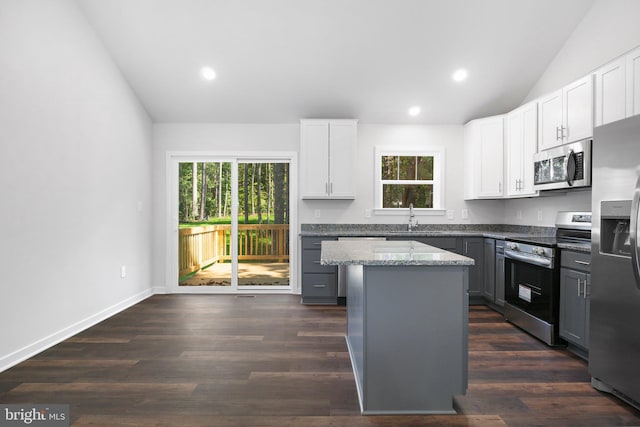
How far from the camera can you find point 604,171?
2.28m

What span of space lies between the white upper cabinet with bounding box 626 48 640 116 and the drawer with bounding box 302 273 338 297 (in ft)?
10.8

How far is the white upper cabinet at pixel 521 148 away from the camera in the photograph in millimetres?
4008

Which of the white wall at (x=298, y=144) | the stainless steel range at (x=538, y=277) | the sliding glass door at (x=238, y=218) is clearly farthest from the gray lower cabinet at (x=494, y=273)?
the sliding glass door at (x=238, y=218)

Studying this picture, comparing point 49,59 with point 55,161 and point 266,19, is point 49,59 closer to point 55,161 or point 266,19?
point 55,161

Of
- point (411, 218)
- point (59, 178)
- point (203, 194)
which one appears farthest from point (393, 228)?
point (59, 178)

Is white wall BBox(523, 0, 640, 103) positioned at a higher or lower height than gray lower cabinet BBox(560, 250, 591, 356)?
higher

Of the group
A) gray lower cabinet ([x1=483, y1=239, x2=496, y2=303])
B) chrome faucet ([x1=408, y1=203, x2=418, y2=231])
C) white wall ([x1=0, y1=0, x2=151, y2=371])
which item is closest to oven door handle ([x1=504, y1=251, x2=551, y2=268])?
gray lower cabinet ([x1=483, y1=239, x2=496, y2=303])

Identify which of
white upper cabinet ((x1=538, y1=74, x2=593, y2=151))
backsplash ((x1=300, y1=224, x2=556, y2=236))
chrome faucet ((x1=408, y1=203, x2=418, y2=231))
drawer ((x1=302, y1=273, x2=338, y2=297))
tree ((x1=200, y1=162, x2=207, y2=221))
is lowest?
drawer ((x1=302, y1=273, x2=338, y2=297))

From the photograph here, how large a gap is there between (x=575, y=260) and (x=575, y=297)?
0.30 metres

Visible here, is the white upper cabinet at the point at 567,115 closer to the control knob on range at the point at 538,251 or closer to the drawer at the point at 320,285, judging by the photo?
the control knob on range at the point at 538,251

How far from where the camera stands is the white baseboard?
268 cm

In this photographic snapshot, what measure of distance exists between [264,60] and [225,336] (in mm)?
3086

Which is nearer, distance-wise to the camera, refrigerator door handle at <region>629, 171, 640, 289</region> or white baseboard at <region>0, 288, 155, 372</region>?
refrigerator door handle at <region>629, 171, 640, 289</region>

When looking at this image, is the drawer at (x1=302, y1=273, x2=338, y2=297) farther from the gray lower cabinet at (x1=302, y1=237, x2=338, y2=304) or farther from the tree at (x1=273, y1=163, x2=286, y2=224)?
the tree at (x1=273, y1=163, x2=286, y2=224)
